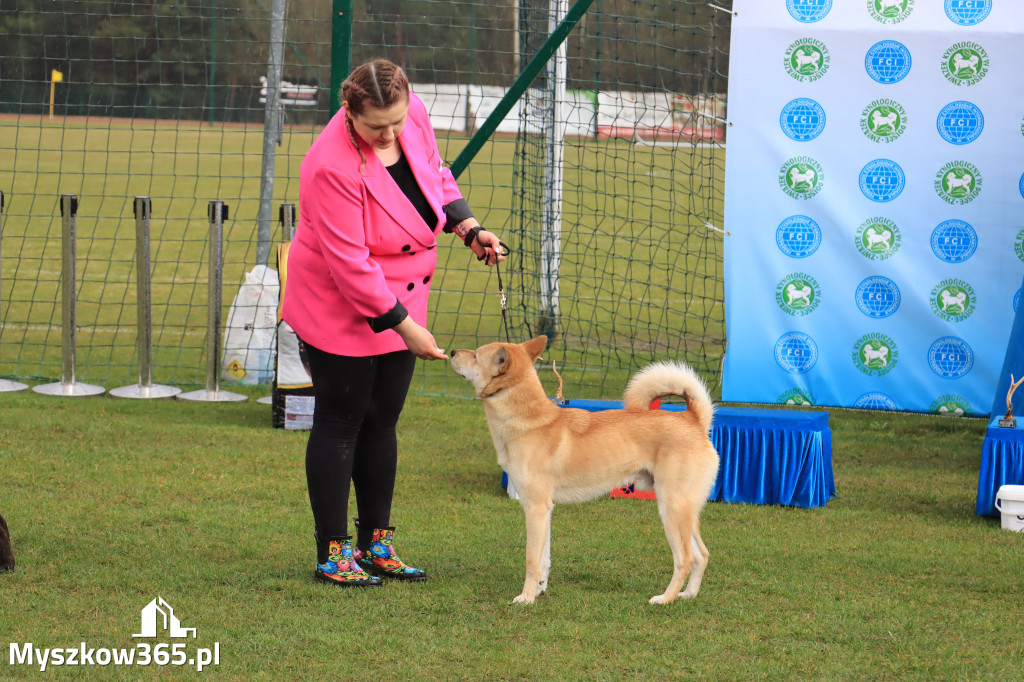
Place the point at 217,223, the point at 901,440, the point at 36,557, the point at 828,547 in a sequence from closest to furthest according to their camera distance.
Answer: the point at 36,557, the point at 828,547, the point at 901,440, the point at 217,223

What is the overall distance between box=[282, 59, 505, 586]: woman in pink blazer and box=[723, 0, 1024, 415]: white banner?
327cm

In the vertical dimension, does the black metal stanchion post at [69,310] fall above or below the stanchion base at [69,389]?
above

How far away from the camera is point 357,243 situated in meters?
3.35

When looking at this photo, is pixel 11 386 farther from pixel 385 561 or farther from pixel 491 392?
pixel 491 392

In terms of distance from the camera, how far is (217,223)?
22.3 feet

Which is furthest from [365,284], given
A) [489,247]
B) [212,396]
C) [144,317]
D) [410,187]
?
[144,317]

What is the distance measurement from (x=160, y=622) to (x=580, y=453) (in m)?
1.42

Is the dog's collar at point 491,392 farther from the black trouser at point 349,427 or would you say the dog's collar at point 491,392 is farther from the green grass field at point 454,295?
the green grass field at point 454,295

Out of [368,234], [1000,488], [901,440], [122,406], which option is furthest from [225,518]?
[901,440]

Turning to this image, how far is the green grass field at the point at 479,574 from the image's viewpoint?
3.20 m

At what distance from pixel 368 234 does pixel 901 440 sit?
388 centimetres

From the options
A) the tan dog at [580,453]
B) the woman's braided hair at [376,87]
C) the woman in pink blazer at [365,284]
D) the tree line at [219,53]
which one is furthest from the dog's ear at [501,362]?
the tree line at [219,53]

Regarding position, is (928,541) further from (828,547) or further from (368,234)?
(368,234)

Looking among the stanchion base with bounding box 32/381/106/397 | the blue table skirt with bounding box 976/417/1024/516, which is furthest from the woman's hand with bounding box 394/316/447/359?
the stanchion base with bounding box 32/381/106/397
